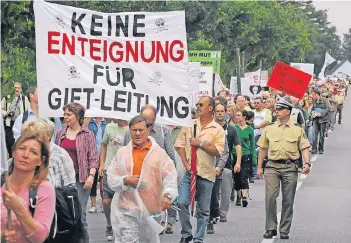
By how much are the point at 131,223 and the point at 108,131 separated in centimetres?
368

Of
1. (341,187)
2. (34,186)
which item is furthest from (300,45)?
(34,186)

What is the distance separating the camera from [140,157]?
31.2ft

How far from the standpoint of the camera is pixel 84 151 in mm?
11336

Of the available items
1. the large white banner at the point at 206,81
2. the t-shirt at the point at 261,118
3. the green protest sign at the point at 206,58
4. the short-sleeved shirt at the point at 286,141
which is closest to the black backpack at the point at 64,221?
the short-sleeved shirt at the point at 286,141

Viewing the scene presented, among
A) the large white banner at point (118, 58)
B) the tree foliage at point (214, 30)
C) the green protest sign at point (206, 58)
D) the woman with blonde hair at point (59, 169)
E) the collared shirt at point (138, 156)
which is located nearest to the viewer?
the woman with blonde hair at point (59, 169)

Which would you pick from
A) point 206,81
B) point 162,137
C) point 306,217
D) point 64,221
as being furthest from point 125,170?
point 206,81

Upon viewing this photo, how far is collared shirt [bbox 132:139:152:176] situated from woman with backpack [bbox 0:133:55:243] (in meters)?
3.39

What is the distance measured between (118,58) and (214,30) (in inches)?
1444

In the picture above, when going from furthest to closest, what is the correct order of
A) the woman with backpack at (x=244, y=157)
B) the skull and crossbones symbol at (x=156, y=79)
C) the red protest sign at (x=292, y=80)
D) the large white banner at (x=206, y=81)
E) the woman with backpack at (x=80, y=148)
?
the large white banner at (x=206, y=81), the red protest sign at (x=292, y=80), the woman with backpack at (x=244, y=157), the woman with backpack at (x=80, y=148), the skull and crossbones symbol at (x=156, y=79)

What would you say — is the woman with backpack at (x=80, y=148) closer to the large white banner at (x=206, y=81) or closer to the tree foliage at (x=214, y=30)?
the tree foliage at (x=214, y=30)

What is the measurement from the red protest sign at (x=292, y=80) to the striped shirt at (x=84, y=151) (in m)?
7.34

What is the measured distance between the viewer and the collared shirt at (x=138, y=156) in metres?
9.48

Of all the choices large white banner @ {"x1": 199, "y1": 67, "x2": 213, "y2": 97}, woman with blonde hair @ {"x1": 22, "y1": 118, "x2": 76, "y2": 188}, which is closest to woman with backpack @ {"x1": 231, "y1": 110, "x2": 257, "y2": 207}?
woman with blonde hair @ {"x1": 22, "y1": 118, "x2": 76, "y2": 188}

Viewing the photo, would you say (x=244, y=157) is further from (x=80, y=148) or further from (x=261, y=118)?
(x=80, y=148)
